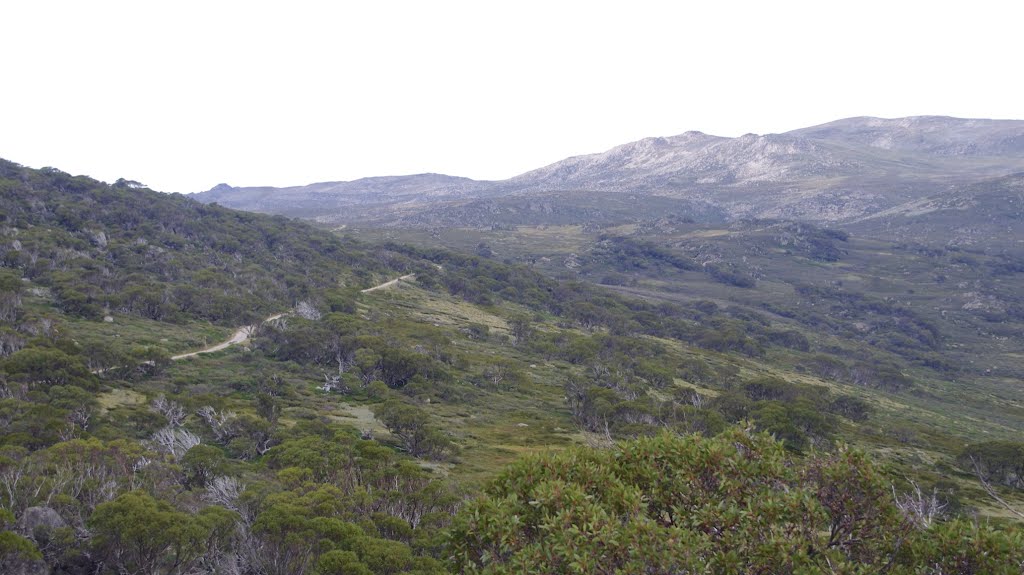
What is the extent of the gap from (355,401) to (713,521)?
47674 millimetres

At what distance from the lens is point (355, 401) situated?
180ft

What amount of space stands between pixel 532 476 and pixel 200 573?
12.8 metres

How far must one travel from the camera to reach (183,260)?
328 ft

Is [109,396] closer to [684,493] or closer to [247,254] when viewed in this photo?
[684,493]

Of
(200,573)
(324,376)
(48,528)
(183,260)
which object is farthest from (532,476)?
(183,260)

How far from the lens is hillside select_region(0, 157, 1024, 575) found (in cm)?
1781

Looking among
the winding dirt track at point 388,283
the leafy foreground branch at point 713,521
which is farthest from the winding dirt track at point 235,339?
the leafy foreground branch at point 713,521

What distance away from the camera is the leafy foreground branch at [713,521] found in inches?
402

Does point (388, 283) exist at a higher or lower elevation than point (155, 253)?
lower

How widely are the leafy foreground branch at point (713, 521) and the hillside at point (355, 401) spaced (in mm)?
100

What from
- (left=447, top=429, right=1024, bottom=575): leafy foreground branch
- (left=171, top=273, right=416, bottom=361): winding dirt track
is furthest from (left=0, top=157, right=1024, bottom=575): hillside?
(left=171, top=273, right=416, bottom=361): winding dirt track

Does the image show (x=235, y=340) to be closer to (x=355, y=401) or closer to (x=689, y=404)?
(x=355, y=401)

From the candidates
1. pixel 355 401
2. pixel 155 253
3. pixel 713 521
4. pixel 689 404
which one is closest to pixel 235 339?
pixel 355 401

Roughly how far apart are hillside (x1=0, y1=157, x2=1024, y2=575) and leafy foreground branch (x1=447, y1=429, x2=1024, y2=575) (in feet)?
0.33
